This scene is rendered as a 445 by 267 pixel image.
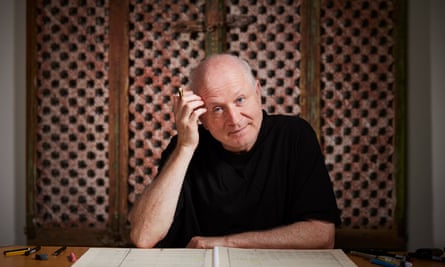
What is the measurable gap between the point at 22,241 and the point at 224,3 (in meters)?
2.26

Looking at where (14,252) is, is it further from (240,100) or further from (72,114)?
(72,114)

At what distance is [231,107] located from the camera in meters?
1.71

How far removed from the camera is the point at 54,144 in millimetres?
2979

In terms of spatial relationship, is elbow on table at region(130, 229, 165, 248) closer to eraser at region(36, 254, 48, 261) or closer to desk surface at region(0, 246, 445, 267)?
desk surface at region(0, 246, 445, 267)

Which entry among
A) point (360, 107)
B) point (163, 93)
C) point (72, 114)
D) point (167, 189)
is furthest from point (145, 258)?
point (360, 107)

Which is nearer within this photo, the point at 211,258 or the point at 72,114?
the point at 211,258

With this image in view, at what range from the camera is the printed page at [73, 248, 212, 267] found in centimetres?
116

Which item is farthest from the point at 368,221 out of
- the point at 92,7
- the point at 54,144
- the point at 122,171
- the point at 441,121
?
the point at 92,7

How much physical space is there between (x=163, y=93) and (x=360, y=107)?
142cm

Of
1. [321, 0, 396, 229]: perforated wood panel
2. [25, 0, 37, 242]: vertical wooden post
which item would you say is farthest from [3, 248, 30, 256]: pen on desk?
[321, 0, 396, 229]: perforated wood panel

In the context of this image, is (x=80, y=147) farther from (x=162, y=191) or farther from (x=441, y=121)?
(x=441, y=121)

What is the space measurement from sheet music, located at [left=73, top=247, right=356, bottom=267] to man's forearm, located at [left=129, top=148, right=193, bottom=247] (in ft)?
0.82

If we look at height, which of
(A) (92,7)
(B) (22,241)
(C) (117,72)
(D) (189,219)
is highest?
(A) (92,7)

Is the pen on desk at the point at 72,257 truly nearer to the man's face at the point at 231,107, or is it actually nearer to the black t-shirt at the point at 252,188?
the black t-shirt at the point at 252,188
